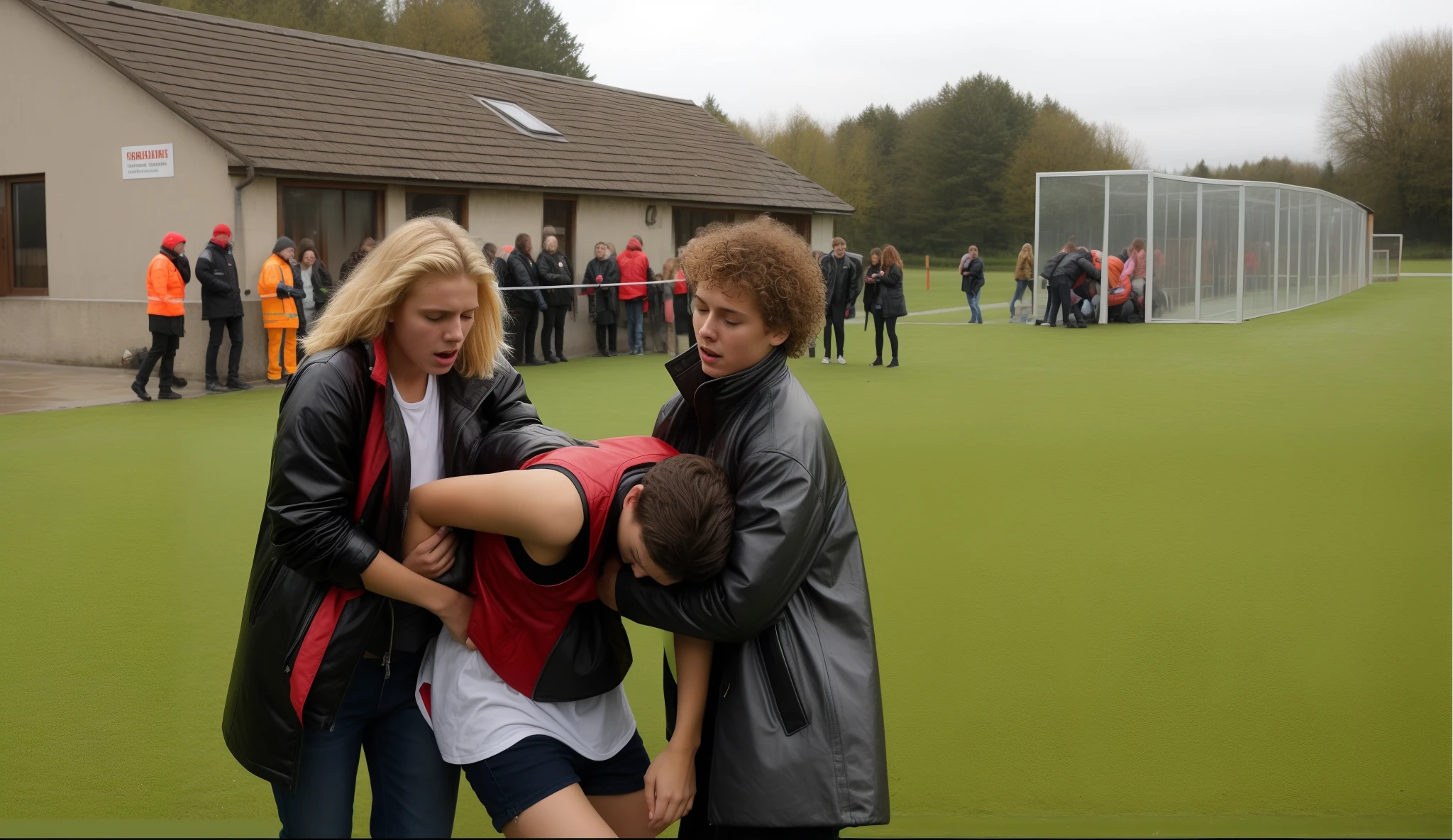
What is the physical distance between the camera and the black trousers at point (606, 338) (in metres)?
21.8

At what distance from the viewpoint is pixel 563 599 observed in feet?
8.55

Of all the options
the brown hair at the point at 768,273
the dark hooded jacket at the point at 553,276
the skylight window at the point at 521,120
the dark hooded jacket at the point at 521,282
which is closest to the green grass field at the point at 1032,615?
the brown hair at the point at 768,273

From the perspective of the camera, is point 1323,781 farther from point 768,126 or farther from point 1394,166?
point 768,126

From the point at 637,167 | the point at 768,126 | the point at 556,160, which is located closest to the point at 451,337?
the point at 556,160

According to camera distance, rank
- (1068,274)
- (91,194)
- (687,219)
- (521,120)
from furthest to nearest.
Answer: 1. (687,219)
2. (1068,274)
3. (521,120)
4. (91,194)

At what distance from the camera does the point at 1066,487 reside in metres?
9.51

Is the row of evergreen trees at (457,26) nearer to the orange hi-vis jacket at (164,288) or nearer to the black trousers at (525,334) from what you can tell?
the black trousers at (525,334)

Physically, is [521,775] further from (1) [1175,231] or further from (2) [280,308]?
(1) [1175,231]

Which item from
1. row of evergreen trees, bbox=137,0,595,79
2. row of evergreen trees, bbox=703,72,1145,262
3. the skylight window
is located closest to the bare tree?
row of evergreen trees, bbox=703,72,1145,262

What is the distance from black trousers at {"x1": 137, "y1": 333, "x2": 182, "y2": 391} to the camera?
14641mm

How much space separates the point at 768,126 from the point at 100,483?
79.7 m

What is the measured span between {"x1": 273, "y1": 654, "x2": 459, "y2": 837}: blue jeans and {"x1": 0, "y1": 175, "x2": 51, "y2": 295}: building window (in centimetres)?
1966

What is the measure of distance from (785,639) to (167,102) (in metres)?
17.6

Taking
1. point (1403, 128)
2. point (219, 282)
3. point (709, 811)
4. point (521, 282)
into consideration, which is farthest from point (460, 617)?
point (1403, 128)
